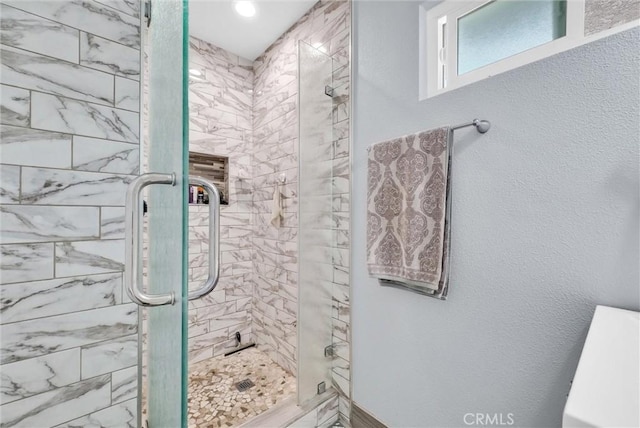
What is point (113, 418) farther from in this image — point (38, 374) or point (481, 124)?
point (481, 124)

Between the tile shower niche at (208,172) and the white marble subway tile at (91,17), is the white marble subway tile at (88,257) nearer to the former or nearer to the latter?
the white marble subway tile at (91,17)

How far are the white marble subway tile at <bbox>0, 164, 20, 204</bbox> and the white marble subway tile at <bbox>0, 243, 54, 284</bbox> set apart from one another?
163 mm

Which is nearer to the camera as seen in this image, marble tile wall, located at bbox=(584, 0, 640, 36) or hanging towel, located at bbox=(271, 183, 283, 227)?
marble tile wall, located at bbox=(584, 0, 640, 36)

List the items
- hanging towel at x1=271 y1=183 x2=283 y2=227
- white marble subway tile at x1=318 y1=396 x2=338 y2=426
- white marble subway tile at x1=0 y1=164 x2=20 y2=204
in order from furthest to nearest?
hanging towel at x1=271 y1=183 x2=283 y2=227 < white marble subway tile at x1=318 y1=396 x2=338 y2=426 < white marble subway tile at x1=0 y1=164 x2=20 y2=204

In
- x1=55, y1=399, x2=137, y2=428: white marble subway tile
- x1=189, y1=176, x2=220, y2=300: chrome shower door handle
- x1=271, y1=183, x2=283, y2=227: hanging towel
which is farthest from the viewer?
x1=271, y1=183, x2=283, y2=227: hanging towel

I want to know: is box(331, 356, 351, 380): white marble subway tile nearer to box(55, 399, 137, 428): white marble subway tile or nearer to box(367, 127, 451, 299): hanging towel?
box(367, 127, 451, 299): hanging towel

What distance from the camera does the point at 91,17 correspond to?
1.05 metres

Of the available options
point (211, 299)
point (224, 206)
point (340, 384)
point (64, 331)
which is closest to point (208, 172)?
point (224, 206)

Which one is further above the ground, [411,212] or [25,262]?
[411,212]

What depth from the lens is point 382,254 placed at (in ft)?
4.47

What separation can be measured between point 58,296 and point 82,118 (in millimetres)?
690

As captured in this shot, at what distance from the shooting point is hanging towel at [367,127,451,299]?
1145mm

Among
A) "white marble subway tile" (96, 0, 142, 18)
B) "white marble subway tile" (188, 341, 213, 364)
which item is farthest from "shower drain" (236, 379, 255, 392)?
"white marble subway tile" (96, 0, 142, 18)

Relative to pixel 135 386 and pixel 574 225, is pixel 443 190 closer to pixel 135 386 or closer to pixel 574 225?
pixel 574 225
